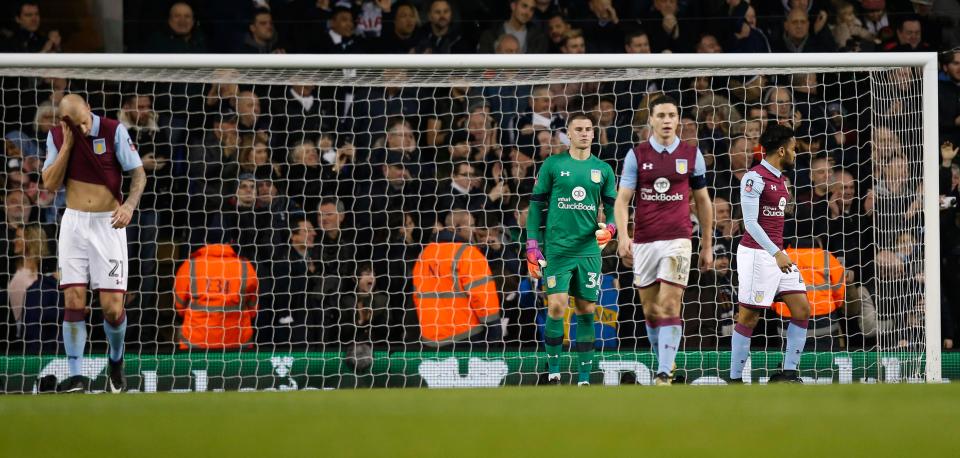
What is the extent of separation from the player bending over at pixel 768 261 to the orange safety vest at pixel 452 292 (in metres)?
1.72

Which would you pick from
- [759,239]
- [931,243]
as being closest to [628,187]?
[759,239]

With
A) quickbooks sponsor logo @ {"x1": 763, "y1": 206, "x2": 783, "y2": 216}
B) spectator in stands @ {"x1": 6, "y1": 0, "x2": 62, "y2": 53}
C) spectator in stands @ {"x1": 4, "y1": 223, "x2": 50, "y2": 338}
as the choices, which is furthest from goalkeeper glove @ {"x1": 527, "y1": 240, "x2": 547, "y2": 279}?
spectator in stands @ {"x1": 6, "y1": 0, "x2": 62, "y2": 53}

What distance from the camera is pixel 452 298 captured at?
8.39 m

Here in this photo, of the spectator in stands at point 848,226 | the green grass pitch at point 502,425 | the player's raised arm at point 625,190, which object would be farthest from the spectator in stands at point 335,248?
the green grass pitch at point 502,425

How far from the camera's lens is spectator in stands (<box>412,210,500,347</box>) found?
8.30 meters

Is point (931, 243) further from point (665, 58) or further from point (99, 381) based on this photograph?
point (99, 381)

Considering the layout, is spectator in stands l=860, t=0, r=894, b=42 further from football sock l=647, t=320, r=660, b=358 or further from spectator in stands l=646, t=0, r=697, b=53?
football sock l=647, t=320, r=660, b=358

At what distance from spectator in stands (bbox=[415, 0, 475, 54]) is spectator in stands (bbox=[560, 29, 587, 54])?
2.79 ft

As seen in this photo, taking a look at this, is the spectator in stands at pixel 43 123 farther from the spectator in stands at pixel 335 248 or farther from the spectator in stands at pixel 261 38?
the spectator in stands at pixel 335 248

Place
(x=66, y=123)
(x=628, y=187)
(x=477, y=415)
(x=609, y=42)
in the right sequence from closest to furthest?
(x=477, y=415), (x=66, y=123), (x=628, y=187), (x=609, y=42)

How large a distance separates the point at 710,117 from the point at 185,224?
4125 millimetres

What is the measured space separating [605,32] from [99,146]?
433cm

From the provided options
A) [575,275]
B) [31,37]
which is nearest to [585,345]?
[575,275]

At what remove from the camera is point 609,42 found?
9617mm
